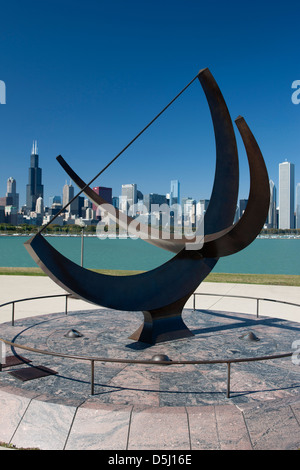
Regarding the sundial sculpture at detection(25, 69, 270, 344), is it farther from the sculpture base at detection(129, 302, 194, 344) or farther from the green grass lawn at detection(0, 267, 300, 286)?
the green grass lawn at detection(0, 267, 300, 286)

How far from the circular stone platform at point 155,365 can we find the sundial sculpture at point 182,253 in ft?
2.05

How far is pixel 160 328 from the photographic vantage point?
634 cm

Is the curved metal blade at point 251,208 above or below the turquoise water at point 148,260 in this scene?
above

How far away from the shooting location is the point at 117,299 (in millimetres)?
5648

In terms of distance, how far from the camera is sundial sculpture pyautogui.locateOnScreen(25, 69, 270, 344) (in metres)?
5.33

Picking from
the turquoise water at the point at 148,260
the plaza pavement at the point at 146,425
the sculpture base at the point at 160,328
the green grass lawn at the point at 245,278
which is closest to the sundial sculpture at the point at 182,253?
the sculpture base at the point at 160,328

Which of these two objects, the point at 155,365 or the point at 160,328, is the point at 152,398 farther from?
the point at 160,328

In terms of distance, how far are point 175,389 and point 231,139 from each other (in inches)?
168

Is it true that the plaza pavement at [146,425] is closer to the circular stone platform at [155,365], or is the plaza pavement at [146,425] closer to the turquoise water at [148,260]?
the circular stone platform at [155,365]

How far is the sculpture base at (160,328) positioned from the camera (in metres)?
6.26

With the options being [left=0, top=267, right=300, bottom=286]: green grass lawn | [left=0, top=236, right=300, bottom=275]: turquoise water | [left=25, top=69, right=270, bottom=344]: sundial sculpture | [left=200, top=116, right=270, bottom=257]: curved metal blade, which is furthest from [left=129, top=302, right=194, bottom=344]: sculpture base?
[left=0, top=236, right=300, bottom=275]: turquoise water
